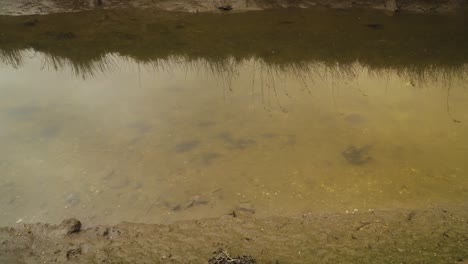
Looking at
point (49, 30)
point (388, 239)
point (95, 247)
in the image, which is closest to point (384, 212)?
point (388, 239)

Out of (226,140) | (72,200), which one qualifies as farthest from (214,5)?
(72,200)

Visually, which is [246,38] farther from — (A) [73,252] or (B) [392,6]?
(A) [73,252]

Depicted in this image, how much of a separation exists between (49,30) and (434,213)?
775 cm

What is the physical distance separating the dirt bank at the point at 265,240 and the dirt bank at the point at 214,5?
20.5 ft

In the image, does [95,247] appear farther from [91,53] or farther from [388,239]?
[91,53]

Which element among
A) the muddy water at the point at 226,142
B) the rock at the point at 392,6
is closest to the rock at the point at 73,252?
the muddy water at the point at 226,142

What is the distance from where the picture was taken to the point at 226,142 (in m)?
4.62

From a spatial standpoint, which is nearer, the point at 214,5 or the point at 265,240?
the point at 265,240

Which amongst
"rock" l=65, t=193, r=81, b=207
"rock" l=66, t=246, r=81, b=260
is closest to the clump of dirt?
"rock" l=66, t=246, r=81, b=260

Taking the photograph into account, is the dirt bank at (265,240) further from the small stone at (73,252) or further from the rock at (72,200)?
the rock at (72,200)

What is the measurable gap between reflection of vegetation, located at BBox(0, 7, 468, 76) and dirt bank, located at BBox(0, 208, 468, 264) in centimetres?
338

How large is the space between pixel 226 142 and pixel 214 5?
512cm

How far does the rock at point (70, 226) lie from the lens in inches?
134

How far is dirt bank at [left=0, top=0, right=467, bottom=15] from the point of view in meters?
8.44
